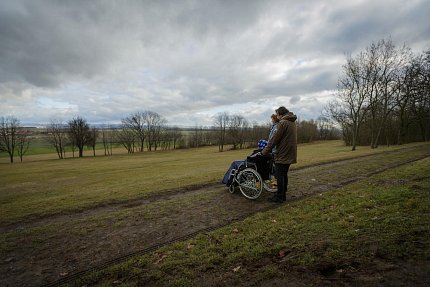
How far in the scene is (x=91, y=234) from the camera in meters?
5.15

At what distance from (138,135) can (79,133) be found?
60.2 ft

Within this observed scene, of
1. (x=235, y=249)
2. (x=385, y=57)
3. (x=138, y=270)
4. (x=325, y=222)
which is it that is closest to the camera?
(x=138, y=270)

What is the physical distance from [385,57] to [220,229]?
39.4 meters

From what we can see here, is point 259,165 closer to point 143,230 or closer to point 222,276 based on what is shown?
point 143,230

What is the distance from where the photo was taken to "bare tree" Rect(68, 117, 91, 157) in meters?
70.6

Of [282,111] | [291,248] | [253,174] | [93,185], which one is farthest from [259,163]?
[93,185]

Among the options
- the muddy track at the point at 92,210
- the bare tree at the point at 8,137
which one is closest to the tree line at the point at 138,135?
the bare tree at the point at 8,137

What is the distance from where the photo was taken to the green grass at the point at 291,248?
312 cm

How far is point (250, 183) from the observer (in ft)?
23.1

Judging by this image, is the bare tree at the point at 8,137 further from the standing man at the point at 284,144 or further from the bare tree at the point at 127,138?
the standing man at the point at 284,144

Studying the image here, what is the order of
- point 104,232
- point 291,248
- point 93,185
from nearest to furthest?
point 291,248, point 104,232, point 93,185

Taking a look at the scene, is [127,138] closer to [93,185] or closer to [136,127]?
[136,127]

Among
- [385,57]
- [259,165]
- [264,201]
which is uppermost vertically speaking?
[385,57]

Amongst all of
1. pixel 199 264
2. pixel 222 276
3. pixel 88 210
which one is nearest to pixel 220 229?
pixel 199 264
